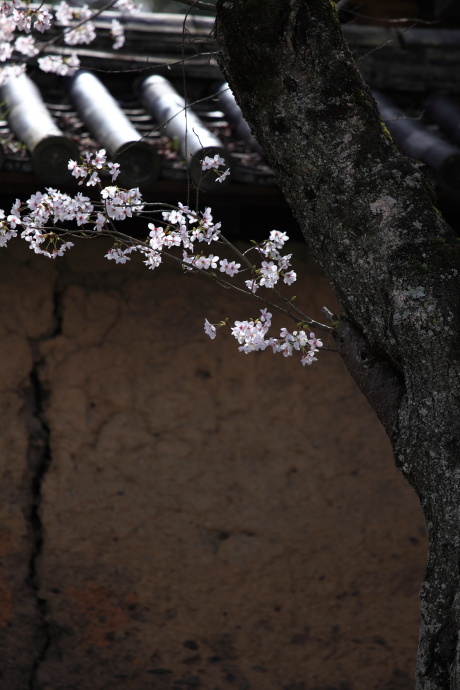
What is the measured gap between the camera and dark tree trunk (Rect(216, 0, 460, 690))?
50.6 inches

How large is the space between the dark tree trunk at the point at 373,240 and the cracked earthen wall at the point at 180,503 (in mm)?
1396

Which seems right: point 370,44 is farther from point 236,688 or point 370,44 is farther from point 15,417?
point 236,688

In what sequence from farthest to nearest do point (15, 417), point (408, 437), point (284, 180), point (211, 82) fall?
point (211, 82) < point (15, 417) < point (284, 180) < point (408, 437)

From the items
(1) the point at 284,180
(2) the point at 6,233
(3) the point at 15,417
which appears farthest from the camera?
(3) the point at 15,417

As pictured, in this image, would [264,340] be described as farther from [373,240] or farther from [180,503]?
[180,503]

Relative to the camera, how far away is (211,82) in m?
3.15

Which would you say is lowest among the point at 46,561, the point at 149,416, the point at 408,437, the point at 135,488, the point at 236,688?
the point at 236,688

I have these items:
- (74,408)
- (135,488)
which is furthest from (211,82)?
(135,488)

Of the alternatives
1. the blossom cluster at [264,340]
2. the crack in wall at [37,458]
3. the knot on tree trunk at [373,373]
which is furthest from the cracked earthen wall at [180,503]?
the knot on tree trunk at [373,373]

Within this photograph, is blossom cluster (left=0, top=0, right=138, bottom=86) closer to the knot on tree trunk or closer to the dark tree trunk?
the dark tree trunk

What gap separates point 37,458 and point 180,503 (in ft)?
1.61

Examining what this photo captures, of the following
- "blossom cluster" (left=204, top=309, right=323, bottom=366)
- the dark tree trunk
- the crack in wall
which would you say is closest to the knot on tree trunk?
the dark tree trunk

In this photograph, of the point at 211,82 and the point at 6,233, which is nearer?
the point at 6,233

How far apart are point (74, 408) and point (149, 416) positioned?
25 cm
